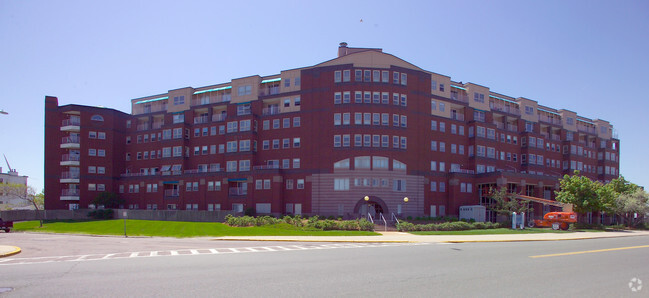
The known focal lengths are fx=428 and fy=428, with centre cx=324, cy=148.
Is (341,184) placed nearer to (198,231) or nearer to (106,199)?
(198,231)

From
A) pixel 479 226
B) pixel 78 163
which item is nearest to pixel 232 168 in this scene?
pixel 78 163

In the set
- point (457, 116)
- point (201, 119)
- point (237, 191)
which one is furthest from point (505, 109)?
point (201, 119)

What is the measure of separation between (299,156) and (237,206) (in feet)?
41.3

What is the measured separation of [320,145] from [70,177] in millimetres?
46564

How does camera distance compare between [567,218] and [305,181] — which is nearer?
[567,218]

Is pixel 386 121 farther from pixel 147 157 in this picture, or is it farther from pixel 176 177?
pixel 147 157

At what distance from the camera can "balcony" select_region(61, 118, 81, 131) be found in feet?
247

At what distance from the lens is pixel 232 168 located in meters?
66.6

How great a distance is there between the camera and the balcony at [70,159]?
2945 inches

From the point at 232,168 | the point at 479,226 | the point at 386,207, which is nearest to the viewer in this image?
the point at 479,226

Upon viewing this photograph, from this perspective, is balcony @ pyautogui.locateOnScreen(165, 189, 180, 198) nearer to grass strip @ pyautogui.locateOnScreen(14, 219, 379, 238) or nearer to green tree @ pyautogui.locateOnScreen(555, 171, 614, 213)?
grass strip @ pyautogui.locateOnScreen(14, 219, 379, 238)

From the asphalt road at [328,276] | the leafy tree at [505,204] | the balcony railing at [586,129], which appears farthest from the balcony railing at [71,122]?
the balcony railing at [586,129]

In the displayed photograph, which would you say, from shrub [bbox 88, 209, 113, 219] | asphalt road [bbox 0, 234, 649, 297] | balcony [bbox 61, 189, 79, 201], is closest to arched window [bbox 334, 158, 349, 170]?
shrub [bbox 88, 209, 113, 219]

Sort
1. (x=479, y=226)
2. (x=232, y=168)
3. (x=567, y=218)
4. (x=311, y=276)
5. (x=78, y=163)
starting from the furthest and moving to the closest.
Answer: (x=78, y=163), (x=232, y=168), (x=567, y=218), (x=479, y=226), (x=311, y=276)
